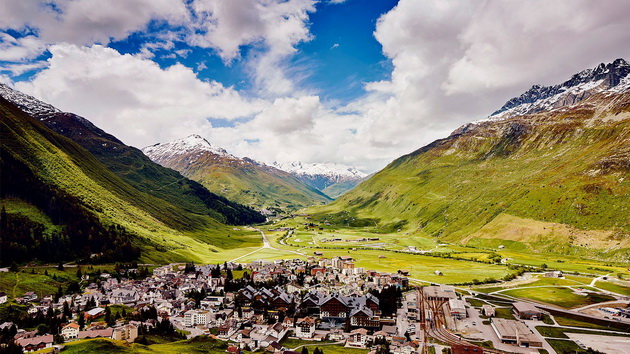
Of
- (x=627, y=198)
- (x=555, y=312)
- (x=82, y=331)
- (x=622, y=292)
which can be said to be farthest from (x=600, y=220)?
(x=82, y=331)

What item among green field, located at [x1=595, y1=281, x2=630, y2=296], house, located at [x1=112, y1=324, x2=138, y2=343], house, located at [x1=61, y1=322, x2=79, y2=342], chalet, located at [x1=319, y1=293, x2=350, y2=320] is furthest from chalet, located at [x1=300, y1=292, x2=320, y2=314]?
green field, located at [x1=595, y1=281, x2=630, y2=296]

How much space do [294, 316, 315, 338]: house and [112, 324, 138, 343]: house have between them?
40373 millimetres

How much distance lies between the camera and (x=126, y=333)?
8400cm

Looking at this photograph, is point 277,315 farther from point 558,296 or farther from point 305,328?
point 558,296

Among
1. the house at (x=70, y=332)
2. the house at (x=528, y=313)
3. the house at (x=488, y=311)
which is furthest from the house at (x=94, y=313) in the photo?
the house at (x=528, y=313)

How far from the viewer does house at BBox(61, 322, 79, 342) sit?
273 ft

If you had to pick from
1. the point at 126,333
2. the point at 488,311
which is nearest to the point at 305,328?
the point at 126,333

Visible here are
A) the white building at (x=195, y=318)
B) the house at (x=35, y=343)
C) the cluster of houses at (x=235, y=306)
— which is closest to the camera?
the house at (x=35, y=343)

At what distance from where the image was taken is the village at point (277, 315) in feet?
278

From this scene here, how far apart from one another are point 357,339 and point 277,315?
30.8 meters

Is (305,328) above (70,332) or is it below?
below

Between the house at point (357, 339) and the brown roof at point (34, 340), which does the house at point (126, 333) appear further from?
the house at point (357, 339)

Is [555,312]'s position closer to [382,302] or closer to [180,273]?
[382,302]

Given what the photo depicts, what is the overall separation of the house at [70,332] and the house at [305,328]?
176 ft
